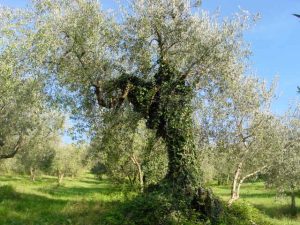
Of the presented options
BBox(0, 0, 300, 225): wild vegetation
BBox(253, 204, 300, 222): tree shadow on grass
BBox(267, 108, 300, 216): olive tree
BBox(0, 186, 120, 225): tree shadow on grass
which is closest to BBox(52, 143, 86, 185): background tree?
BBox(253, 204, 300, 222): tree shadow on grass

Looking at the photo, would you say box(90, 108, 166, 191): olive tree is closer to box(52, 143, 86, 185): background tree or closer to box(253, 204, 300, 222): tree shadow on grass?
box(253, 204, 300, 222): tree shadow on grass

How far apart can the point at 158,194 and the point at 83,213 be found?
6.47 metres

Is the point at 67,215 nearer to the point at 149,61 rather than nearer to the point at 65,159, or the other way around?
the point at 149,61

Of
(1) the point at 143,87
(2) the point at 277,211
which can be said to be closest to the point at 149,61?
(1) the point at 143,87

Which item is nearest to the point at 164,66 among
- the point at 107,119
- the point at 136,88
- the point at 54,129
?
the point at 136,88

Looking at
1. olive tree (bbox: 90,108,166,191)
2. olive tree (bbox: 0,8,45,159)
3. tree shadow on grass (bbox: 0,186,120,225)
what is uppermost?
olive tree (bbox: 0,8,45,159)

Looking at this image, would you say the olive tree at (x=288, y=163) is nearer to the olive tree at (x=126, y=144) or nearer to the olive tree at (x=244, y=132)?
the olive tree at (x=244, y=132)

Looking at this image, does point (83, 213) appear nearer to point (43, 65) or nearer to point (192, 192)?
point (192, 192)

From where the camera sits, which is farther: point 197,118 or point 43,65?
point 197,118

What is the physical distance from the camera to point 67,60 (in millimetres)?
22391

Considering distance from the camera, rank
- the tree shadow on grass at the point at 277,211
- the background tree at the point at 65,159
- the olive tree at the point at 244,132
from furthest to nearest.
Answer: the background tree at the point at 65,159 < the tree shadow on grass at the point at 277,211 < the olive tree at the point at 244,132

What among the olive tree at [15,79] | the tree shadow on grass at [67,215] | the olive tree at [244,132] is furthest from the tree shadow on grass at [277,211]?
the olive tree at [15,79]

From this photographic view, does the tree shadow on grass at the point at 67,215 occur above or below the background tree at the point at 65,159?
below

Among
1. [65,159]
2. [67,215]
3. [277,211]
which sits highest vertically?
[65,159]
